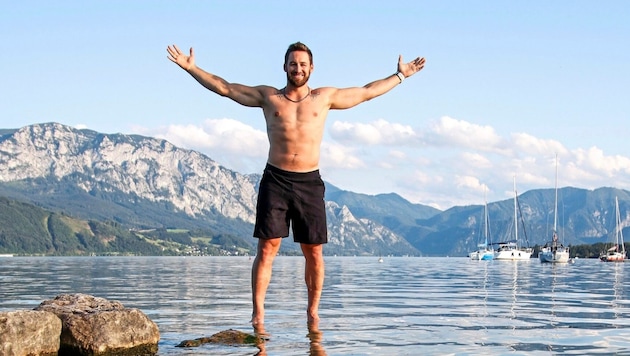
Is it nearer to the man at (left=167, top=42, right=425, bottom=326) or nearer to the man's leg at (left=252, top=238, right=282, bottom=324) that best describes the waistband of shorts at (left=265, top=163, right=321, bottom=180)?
the man at (left=167, top=42, right=425, bottom=326)

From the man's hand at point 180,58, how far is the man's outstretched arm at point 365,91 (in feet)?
6.18

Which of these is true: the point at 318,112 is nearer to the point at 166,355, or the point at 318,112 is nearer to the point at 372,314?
the point at 166,355

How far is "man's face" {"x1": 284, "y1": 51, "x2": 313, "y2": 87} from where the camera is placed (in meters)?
10.1

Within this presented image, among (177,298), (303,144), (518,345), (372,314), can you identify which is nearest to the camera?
(518,345)

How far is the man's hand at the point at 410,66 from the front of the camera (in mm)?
11148

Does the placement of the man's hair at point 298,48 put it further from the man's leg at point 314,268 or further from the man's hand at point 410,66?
the man's leg at point 314,268

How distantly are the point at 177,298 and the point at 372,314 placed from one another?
25.0ft

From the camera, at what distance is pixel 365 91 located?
→ 35.8ft

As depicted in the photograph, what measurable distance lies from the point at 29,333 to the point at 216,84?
379cm

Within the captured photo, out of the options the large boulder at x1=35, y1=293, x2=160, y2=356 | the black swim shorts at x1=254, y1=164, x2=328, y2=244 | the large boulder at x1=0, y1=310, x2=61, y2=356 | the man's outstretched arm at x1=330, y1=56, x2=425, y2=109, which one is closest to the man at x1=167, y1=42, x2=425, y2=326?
the black swim shorts at x1=254, y1=164, x2=328, y2=244

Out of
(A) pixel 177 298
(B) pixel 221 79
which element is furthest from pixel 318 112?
(A) pixel 177 298

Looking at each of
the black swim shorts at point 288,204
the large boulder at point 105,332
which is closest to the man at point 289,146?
the black swim shorts at point 288,204

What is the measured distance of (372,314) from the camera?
14516mm

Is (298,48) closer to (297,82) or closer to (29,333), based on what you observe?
(297,82)
